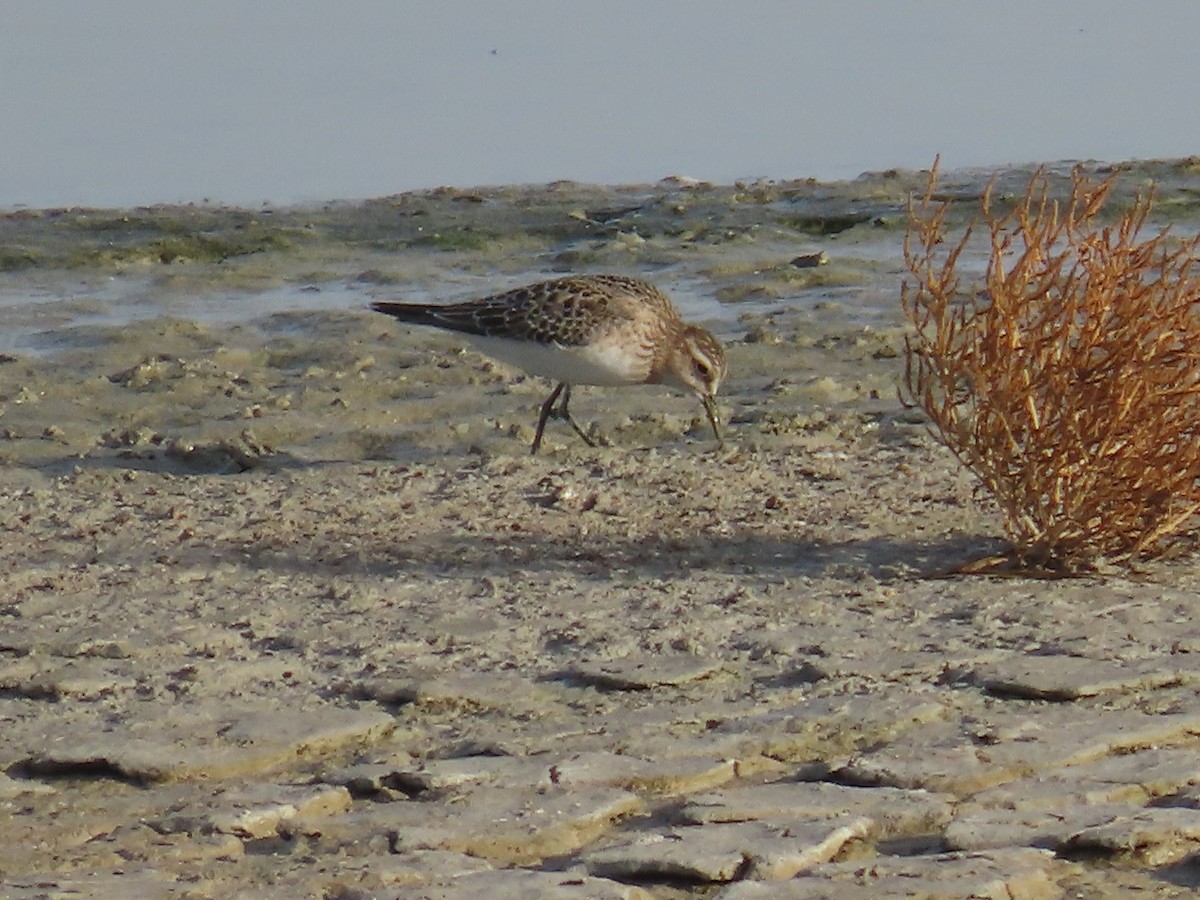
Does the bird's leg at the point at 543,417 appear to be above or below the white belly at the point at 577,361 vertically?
below

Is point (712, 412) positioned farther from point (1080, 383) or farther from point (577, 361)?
point (1080, 383)

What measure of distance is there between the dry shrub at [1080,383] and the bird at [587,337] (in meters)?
2.71

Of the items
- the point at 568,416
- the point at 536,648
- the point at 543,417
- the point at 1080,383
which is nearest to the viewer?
the point at 536,648

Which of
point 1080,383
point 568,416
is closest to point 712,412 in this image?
point 568,416

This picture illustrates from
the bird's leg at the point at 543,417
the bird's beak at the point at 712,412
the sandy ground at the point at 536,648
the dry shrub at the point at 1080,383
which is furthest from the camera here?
the bird's beak at the point at 712,412

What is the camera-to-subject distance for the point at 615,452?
28.0ft

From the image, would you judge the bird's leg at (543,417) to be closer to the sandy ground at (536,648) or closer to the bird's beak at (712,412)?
the sandy ground at (536,648)

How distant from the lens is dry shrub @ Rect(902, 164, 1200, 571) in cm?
609

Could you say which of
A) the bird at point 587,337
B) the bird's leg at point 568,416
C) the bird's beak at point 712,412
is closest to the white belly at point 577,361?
the bird at point 587,337

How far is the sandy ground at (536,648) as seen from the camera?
4.30 meters

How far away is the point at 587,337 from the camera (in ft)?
29.3

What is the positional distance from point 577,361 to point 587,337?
0.11 metres

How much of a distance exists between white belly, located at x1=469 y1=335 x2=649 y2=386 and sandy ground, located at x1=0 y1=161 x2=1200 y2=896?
1.05 ft

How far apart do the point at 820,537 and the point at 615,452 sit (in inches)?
64.0
